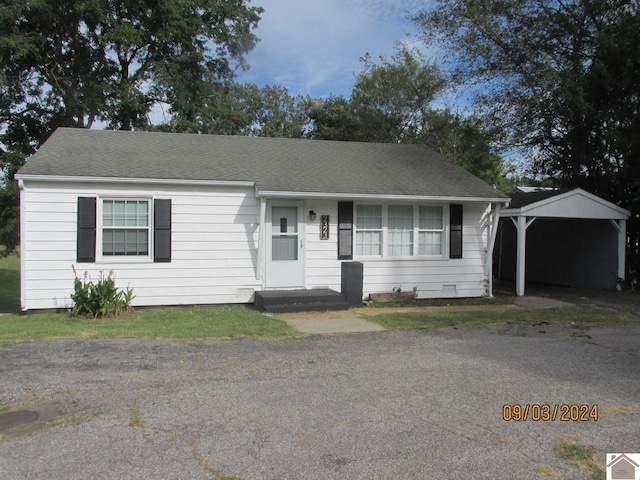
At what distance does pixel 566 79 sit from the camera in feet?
49.2

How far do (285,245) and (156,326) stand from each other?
3.75 m

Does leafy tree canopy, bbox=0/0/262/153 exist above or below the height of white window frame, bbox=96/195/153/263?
above

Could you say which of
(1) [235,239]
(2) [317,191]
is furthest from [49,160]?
(2) [317,191]

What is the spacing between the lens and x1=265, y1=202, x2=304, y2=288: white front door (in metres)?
10.9

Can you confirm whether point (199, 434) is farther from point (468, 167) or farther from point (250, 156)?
point (468, 167)

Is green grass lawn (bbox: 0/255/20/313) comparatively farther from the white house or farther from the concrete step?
the concrete step

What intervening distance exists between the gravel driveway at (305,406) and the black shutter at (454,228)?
504 centimetres

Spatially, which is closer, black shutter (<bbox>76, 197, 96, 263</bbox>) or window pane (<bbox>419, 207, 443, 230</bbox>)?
black shutter (<bbox>76, 197, 96, 263</bbox>)

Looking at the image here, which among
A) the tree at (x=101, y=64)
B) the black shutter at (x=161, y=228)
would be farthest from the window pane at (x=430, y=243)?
the tree at (x=101, y=64)

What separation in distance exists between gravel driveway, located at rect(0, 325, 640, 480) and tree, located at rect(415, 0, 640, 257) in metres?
10.5

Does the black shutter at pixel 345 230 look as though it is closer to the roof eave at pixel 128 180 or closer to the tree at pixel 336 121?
the roof eave at pixel 128 180
